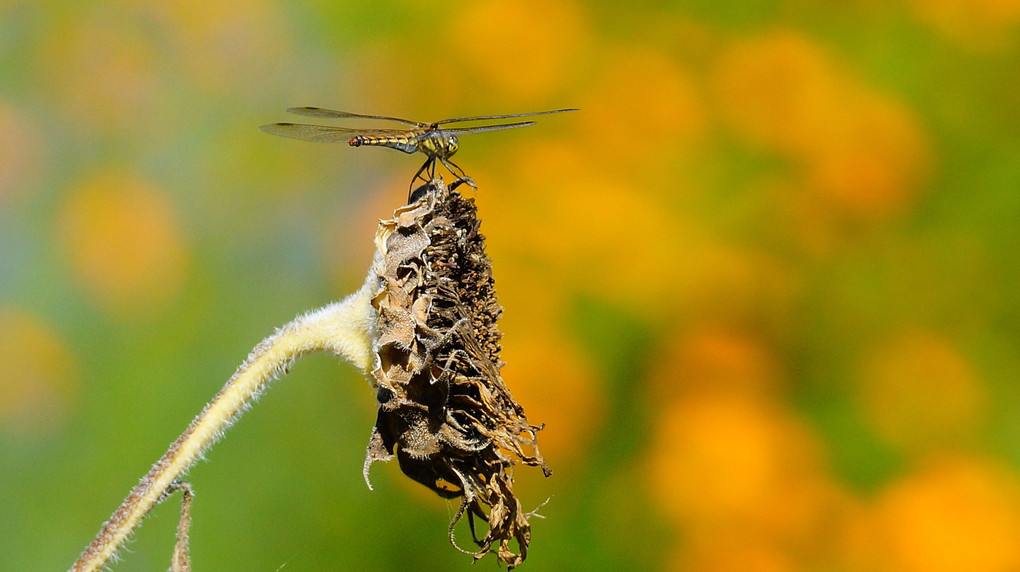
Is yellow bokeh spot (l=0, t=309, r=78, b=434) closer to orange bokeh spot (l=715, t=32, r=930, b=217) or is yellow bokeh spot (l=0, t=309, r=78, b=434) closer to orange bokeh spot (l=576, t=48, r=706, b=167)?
orange bokeh spot (l=576, t=48, r=706, b=167)

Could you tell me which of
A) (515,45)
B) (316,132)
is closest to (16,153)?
(316,132)

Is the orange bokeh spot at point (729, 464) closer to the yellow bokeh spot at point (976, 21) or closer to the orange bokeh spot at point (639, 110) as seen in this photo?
the orange bokeh spot at point (639, 110)

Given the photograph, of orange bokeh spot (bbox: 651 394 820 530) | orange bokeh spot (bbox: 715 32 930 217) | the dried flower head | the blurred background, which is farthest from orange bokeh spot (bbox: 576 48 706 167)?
the dried flower head

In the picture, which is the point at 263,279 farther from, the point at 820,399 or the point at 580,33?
the point at 820,399

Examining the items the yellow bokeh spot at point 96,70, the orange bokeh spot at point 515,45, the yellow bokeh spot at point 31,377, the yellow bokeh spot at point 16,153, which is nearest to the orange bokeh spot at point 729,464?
the orange bokeh spot at point 515,45

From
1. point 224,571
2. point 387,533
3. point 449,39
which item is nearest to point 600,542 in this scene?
point 387,533
